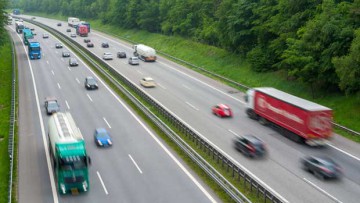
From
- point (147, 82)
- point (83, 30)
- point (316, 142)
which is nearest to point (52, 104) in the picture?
point (147, 82)

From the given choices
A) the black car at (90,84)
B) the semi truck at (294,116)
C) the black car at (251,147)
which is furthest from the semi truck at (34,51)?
the black car at (251,147)

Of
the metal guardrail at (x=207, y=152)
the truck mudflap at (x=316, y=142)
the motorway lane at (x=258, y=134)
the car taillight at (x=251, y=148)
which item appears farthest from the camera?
the truck mudflap at (x=316, y=142)

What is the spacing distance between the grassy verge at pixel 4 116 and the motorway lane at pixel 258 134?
17.0 meters

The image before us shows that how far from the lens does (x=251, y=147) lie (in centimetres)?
3409

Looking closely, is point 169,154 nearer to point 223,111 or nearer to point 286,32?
point 223,111

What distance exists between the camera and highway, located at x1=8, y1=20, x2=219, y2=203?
2803 cm

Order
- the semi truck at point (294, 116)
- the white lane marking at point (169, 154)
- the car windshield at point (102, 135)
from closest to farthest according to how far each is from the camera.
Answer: the white lane marking at point (169, 154) < the semi truck at point (294, 116) < the car windshield at point (102, 135)

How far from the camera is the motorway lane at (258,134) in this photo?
28984 mm

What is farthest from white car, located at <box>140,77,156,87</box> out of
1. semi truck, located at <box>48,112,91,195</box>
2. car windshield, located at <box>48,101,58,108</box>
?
semi truck, located at <box>48,112,91,195</box>

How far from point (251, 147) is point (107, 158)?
1136cm

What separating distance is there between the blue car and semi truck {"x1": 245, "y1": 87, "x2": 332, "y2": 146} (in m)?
15.5

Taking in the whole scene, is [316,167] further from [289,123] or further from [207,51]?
[207,51]

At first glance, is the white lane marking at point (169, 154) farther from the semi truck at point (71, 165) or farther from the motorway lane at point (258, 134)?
the semi truck at point (71, 165)

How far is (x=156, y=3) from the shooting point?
378 ft
